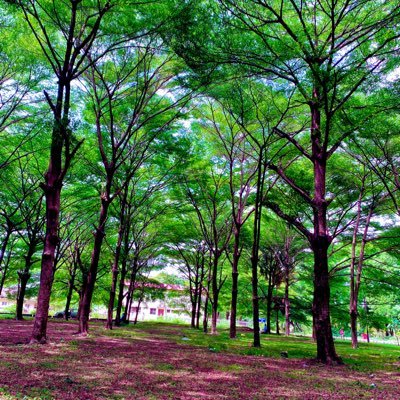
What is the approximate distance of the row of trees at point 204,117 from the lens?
9.24 m

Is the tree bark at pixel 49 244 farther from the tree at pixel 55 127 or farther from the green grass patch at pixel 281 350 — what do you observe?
the green grass patch at pixel 281 350

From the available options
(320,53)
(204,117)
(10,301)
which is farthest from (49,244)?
(10,301)

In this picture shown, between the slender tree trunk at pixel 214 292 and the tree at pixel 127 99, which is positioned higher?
the tree at pixel 127 99

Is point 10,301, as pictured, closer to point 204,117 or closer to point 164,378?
point 204,117

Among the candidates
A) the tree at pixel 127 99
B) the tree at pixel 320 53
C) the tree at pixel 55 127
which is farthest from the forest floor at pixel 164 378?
the tree at pixel 127 99

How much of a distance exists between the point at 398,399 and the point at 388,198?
15.0 metres

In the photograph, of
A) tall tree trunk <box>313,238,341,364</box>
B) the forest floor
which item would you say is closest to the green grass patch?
tall tree trunk <box>313,238,341,364</box>

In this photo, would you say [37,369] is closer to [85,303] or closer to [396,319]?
[85,303]

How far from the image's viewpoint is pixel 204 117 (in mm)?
17094

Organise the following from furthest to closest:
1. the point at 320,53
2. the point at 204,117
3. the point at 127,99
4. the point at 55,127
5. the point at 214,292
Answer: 1. the point at 214,292
2. the point at 204,117
3. the point at 127,99
4. the point at 55,127
5. the point at 320,53

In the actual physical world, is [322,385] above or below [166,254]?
below

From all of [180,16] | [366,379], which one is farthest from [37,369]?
[180,16]

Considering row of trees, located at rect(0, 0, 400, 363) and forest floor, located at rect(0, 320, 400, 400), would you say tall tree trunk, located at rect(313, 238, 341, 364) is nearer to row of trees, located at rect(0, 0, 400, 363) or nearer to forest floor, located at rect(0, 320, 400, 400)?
row of trees, located at rect(0, 0, 400, 363)

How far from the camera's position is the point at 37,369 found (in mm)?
5617
